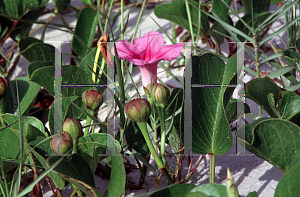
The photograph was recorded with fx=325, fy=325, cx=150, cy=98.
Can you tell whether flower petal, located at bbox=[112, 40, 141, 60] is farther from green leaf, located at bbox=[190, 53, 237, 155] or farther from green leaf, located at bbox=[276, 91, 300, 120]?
green leaf, located at bbox=[276, 91, 300, 120]

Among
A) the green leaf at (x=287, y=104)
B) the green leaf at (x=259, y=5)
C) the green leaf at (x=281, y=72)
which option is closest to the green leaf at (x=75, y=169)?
the green leaf at (x=287, y=104)

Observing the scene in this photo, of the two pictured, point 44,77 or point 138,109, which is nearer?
point 138,109

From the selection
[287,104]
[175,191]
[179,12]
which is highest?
[179,12]

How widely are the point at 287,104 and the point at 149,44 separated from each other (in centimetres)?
34

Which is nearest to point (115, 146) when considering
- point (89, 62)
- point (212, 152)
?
point (212, 152)

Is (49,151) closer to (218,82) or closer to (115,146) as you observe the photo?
(115,146)

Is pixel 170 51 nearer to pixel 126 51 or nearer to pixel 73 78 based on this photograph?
pixel 126 51

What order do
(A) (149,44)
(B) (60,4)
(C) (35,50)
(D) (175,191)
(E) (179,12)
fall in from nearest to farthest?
(D) (175,191) < (A) (149,44) < (C) (35,50) < (E) (179,12) < (B) (60,4)

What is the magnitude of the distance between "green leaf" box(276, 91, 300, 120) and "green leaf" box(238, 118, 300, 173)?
0.13 m

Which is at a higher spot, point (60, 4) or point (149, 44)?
point (60, 4)

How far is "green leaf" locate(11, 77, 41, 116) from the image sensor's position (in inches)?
34.1

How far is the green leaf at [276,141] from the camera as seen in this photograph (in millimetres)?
594

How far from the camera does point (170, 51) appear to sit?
0.61 meters

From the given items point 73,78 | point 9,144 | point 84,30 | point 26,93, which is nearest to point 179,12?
point 84,30
